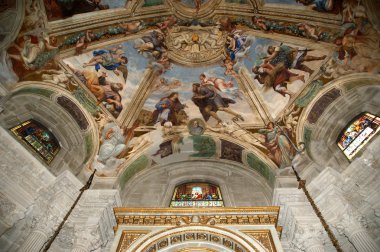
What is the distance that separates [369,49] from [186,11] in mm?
6925

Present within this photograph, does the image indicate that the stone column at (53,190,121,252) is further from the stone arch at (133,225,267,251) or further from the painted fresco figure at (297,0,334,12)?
the painted fresco figure at (297,0,334,12)

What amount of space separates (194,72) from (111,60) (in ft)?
11.7

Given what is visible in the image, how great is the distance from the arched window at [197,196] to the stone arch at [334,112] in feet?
13.4

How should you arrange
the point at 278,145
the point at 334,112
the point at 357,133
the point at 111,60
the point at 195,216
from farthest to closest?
the point at 111,60
the point at 278,145
the point at 334,112
the point at 357,133
the point at 195,216

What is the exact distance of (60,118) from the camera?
10961 millimetres

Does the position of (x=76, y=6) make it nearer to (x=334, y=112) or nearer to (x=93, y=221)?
(x=93, y=221)

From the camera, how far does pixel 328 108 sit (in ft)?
35.5

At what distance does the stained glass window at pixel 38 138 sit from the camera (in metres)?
9.60

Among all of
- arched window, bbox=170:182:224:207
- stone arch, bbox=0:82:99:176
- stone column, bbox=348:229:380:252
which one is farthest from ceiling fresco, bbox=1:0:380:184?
stone column, bbox=348:229:380:252

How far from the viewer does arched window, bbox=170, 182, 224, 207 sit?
38.1 feet

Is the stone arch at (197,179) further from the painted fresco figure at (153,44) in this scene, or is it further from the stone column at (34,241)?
the painted fresco figure at (153,44)

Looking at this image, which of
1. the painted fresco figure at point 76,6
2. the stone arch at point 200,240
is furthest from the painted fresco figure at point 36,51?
the stone arch at point 200,240

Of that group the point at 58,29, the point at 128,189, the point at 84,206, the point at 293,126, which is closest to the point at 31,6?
the point at 58,29

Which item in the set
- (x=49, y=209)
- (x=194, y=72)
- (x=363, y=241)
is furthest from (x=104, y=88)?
(x=363, y=241)
